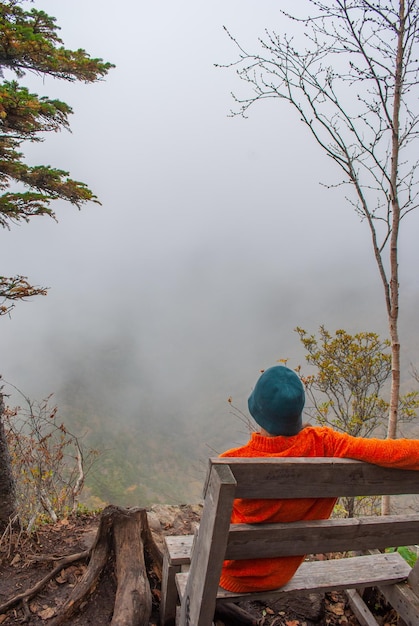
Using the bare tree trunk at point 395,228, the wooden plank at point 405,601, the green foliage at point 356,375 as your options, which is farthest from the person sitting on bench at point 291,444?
the green foliage at point 356,375

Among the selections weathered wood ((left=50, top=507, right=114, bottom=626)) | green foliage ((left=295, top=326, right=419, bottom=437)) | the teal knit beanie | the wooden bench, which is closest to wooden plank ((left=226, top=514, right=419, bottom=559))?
the wooden bench

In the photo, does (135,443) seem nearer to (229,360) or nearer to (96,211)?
(229,360)

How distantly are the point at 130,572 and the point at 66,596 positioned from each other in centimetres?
50

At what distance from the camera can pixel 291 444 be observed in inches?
70.4

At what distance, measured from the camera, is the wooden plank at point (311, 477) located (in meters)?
1.50

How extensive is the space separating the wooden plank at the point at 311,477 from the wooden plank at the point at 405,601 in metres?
1.07

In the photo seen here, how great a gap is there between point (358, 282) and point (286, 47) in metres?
53.1

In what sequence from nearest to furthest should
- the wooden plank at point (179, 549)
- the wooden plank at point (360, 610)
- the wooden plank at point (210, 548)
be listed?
the wooden plank at point (210, 548)
the wooden plank at point (179, 549)
the wooden plank at point (360, 610)

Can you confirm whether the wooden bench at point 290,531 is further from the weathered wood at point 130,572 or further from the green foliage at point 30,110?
the green foliage at point 30,110

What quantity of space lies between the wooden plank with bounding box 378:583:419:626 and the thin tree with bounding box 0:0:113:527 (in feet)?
10.2

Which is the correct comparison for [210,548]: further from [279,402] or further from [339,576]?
[339,576]

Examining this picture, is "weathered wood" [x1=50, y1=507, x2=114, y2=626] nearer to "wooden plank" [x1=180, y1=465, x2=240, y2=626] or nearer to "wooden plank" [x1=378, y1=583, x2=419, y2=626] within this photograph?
"wooden plank" [x1=180, y1=465, x2=240, y2=626]

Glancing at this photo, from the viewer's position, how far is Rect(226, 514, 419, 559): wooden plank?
1688mm

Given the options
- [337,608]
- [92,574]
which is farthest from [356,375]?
[92,574]
